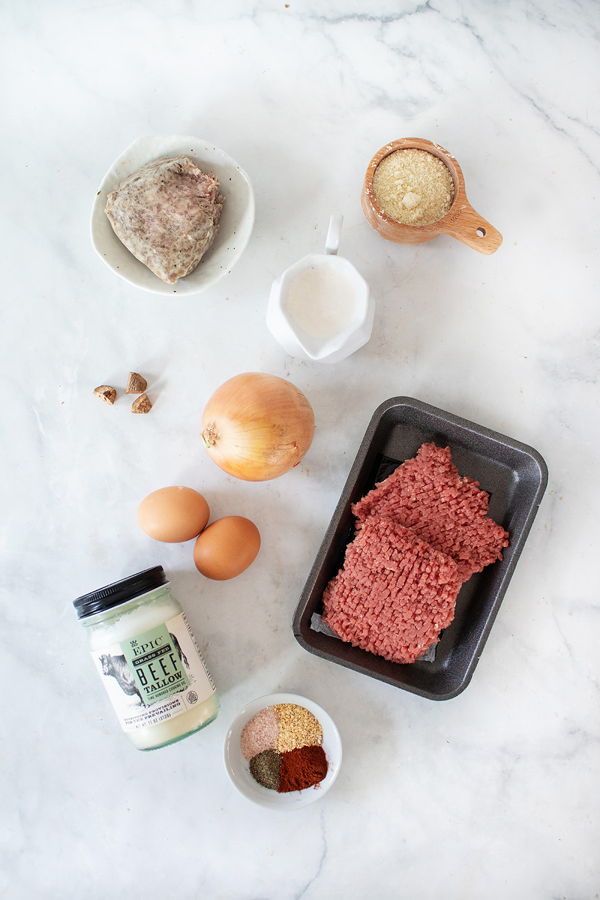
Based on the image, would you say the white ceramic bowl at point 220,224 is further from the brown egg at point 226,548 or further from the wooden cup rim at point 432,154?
the brown egg at point 226,548

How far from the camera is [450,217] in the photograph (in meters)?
1.06

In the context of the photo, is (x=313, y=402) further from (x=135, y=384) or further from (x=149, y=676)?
(x=149, y=676)

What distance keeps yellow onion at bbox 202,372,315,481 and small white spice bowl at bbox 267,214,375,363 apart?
0.08 m

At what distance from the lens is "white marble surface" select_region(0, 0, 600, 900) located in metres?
1.16

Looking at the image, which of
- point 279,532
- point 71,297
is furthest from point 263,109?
point 279,532

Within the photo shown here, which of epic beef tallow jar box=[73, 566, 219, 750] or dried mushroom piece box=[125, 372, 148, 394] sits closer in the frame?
epic beef tallow jar box=[73, 566, 219, 750]

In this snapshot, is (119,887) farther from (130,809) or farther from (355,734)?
(355,734)

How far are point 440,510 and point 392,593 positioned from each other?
0.15 metres

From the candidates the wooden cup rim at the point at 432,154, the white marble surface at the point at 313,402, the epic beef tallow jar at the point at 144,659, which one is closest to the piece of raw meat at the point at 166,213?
the white marble surface at the point at 313,402

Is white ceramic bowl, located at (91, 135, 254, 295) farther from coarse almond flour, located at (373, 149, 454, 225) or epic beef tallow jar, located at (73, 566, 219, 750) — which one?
epic beef tallow jar, located at (73, 566, 219, 750)

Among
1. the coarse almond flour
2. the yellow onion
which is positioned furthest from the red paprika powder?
the coarse almond flour

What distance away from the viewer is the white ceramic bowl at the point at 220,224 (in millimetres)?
1057

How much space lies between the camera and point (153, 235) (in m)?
1.03

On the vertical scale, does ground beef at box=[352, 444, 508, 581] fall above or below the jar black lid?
above
